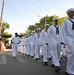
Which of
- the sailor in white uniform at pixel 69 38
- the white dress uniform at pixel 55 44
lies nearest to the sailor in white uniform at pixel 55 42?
the white dress uniform at pixel 55 44

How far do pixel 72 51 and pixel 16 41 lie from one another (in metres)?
13.3

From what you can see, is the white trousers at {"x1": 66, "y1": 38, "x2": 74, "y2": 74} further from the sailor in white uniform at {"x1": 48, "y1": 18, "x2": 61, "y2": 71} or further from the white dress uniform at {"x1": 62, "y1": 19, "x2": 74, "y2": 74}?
the sailor in white uniform at {"x1": 48, "y1": 18, "x2": 61, "y2": 71}

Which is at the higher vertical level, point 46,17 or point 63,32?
point 46,17

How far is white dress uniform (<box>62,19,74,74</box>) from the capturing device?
9.09 m

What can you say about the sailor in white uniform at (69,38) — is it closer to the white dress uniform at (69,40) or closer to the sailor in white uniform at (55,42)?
the white dress uniform at (69,40)

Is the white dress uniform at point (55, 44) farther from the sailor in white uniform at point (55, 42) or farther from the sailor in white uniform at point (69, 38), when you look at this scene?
the sailor in white uniform at point (69, 38)

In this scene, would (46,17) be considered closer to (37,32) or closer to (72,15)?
(37,32)

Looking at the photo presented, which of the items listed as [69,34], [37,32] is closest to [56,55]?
[69,34]

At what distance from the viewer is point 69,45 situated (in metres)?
9.12

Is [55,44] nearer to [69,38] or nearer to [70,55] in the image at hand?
[69,38]

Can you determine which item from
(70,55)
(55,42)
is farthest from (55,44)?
(70,55)

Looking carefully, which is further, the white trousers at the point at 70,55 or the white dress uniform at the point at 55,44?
the white dress uniform at the point at 55,44

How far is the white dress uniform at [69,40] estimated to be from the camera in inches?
358

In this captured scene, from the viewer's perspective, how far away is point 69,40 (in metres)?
9.20
